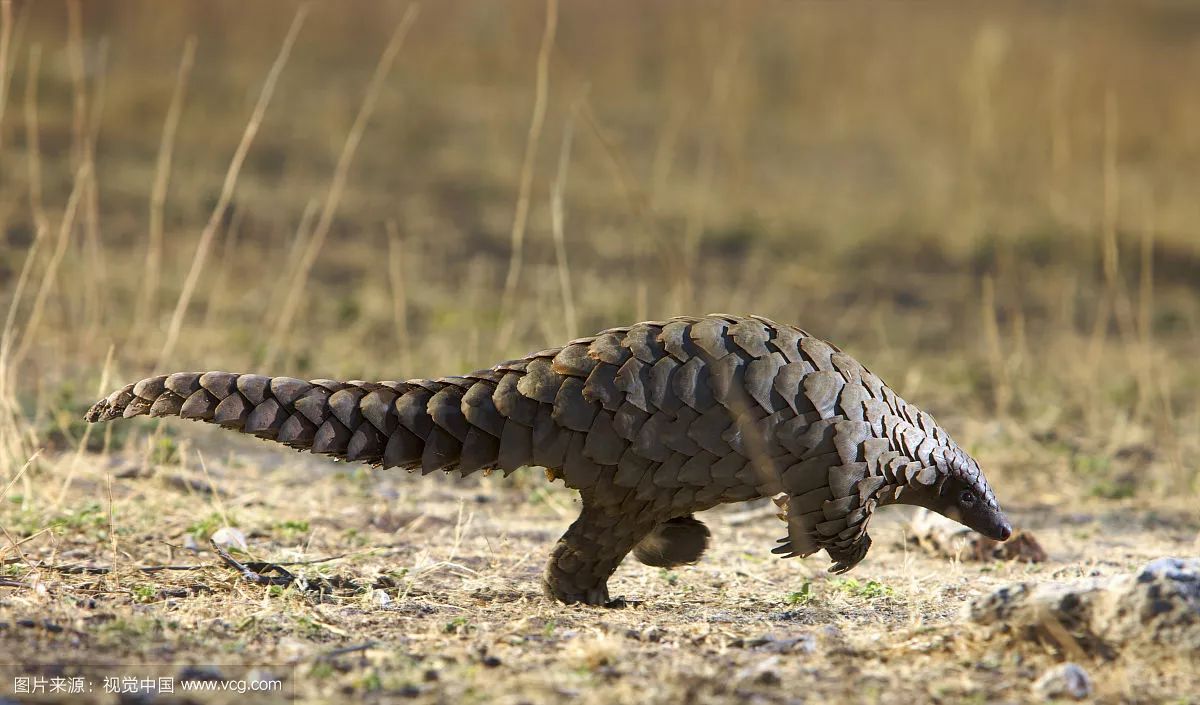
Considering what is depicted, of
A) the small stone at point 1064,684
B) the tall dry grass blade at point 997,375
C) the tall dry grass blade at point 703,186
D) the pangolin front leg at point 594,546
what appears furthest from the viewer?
the tall dry grass blade at point 997,375

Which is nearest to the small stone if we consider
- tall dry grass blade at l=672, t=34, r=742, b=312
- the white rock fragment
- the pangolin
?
the pangolin

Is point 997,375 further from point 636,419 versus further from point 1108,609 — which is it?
point 636,419

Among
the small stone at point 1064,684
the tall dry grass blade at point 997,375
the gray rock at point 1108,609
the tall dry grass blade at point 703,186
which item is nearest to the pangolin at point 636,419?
the gray rock at point 1108,609

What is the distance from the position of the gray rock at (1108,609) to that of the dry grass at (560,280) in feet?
0.23

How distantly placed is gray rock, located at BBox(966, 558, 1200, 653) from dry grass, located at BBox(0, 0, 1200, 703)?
7 cm

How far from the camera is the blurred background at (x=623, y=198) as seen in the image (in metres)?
5.54

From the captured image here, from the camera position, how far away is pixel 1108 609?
2.56 m

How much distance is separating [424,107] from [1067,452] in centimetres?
715

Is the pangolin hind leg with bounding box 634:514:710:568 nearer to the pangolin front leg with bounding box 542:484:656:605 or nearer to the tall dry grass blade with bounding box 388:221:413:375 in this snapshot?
the pangolin front leg with bounding box 542:484:656:605

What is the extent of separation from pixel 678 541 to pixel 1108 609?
3.41 ft

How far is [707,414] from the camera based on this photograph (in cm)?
281

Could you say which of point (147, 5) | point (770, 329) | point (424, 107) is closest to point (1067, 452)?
point (770, 329)

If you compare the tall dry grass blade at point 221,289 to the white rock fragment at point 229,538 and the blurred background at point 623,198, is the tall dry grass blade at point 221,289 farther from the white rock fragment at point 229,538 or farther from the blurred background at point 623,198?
the white rock fragment at point 229,538

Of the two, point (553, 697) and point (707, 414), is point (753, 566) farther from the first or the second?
point (553, 697)
